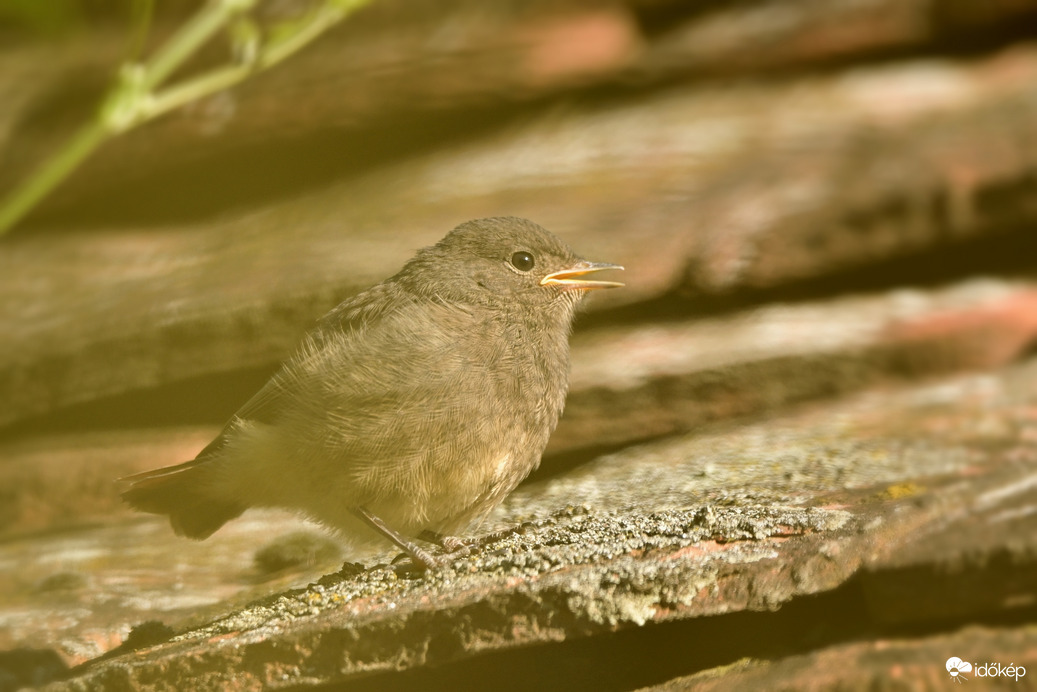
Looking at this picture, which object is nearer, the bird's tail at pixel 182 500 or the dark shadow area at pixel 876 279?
the bird's tail at pixel 182 500

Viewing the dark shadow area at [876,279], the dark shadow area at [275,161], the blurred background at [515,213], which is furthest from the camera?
the dark shadow area at [275,161]

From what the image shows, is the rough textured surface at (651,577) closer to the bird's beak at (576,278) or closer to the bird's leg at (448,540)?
the bird's leg at (448,540)

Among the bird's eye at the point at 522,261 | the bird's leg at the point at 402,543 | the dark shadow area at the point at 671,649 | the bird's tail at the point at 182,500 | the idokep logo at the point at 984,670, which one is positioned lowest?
the idokep logo at the point at 984,670

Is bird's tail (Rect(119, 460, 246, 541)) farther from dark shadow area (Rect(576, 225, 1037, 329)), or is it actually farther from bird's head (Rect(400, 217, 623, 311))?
dark shadow area (Rect(576, 225, 1037, 329))

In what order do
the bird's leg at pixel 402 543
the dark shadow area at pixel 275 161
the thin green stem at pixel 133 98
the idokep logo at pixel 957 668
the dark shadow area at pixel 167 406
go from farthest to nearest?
1. the dark shadow area at pixel 275 161
2. the dark shadow area at pixel 167 406
3. the bird's leg at pixel 402 543
4. the thin green stem at pixel 133 98
5. the idokep logo at pixel 957 668

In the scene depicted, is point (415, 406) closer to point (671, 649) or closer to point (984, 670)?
point (671, 649)

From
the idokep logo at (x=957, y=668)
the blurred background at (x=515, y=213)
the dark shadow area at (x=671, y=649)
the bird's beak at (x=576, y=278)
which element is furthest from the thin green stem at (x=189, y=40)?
the idokep logo at (x=957, y=668)

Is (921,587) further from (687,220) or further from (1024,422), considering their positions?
(687,220)

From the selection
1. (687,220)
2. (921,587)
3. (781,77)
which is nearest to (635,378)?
(687,220)
